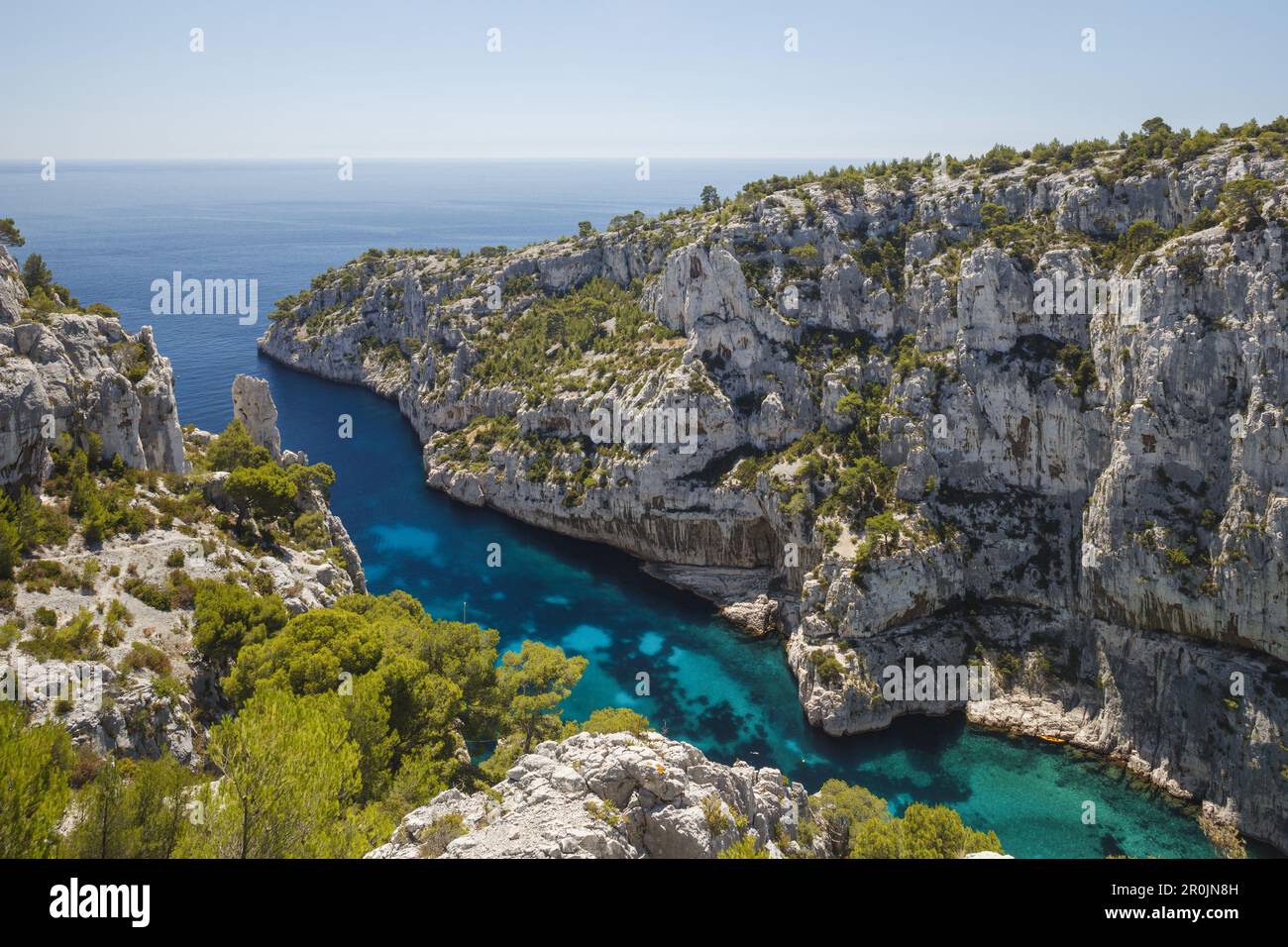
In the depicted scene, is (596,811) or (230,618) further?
(230,618)

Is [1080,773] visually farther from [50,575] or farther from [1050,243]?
[50,575]

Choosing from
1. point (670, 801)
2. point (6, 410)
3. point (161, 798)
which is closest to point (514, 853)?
point (670, 801)

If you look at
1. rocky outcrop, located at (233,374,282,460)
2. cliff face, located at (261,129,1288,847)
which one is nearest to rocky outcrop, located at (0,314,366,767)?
rocky outcrop, located at (233,374,282,460)

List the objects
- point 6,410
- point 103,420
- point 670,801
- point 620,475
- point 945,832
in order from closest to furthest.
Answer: point 670,801
point 945,832
point 6,410
point 103,420
point 620,475

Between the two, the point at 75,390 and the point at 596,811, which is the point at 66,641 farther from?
the point at 596,811

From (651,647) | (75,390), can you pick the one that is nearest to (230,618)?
(75,390)

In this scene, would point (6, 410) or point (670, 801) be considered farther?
point (6, 410)
